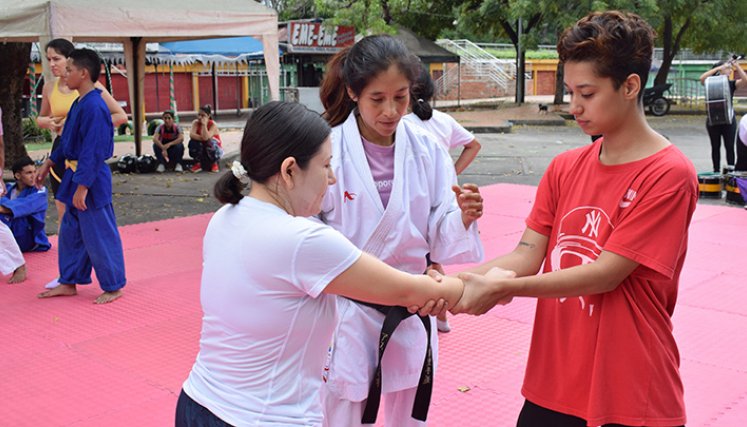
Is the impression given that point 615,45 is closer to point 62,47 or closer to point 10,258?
point 62,47

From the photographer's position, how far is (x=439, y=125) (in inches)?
191

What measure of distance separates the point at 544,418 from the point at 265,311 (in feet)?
3.03

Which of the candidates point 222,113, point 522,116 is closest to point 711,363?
point 522,116

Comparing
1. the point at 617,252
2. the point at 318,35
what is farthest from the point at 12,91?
the point at 318,35

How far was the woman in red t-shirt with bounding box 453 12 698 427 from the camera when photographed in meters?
2.07

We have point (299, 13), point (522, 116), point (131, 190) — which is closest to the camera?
point (131, 190)

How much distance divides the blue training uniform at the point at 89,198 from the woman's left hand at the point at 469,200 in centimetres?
356

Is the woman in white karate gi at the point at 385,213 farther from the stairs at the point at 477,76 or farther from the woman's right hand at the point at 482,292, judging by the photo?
the stairs at the point at 477,76

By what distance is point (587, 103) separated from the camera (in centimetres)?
215

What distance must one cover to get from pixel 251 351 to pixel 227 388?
11 centimetres

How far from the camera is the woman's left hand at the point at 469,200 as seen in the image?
8.41ft

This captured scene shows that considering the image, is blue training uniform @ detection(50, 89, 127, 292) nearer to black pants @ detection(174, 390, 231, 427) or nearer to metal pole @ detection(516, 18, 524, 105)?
black pants @ detection(174, 390, 231, 427)

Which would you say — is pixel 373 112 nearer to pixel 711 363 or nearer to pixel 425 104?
pixel 425 104

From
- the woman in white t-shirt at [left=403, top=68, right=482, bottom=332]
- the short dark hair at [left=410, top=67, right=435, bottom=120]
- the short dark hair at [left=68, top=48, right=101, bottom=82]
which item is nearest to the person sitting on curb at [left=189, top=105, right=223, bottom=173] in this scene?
the short dark hair at [left=68, top=48, right=101, bottom=82]
